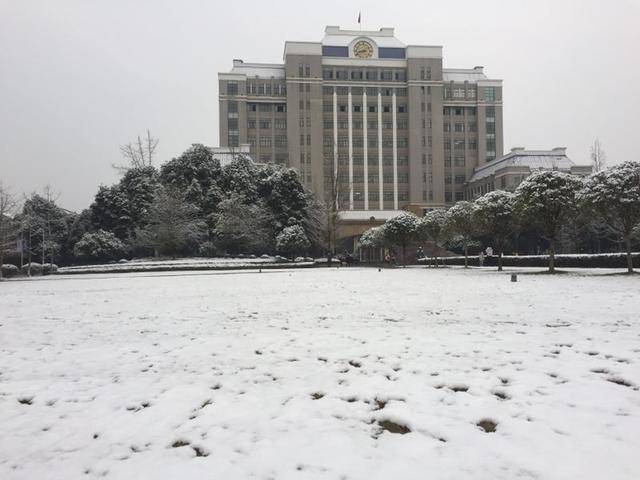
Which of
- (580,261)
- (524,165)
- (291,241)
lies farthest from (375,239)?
(524,165)

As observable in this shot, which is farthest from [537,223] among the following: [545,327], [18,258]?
[18,258]

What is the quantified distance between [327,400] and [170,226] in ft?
110

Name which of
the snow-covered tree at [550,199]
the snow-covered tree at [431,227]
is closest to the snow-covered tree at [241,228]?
the snow-covered tree at [431,227]

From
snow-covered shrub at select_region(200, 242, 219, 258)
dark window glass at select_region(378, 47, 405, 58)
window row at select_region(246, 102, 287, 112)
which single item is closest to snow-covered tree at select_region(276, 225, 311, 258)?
snow-covered shrub at select_region(200, 242, 219, 258)

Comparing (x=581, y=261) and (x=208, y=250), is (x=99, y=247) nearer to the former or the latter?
(x=208, y=250)

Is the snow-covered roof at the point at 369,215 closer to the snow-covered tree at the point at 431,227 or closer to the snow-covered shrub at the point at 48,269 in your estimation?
the snow-covered tree at the point at 431,227

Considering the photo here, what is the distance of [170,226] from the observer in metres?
34.7

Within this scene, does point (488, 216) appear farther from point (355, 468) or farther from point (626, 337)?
point (355, 468)

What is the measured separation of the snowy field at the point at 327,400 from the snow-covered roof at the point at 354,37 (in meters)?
85.6

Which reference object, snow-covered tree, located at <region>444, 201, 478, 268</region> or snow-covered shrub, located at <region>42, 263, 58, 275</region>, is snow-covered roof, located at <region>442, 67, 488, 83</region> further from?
snow-covered shrub, located at <region>42, 263, 58, 275</region>

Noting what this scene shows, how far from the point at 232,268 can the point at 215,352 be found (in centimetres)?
2798

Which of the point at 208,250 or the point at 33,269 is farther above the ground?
the point at 208,250

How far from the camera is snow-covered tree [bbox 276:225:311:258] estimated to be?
118 ft

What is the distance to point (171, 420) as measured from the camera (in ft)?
10.1
